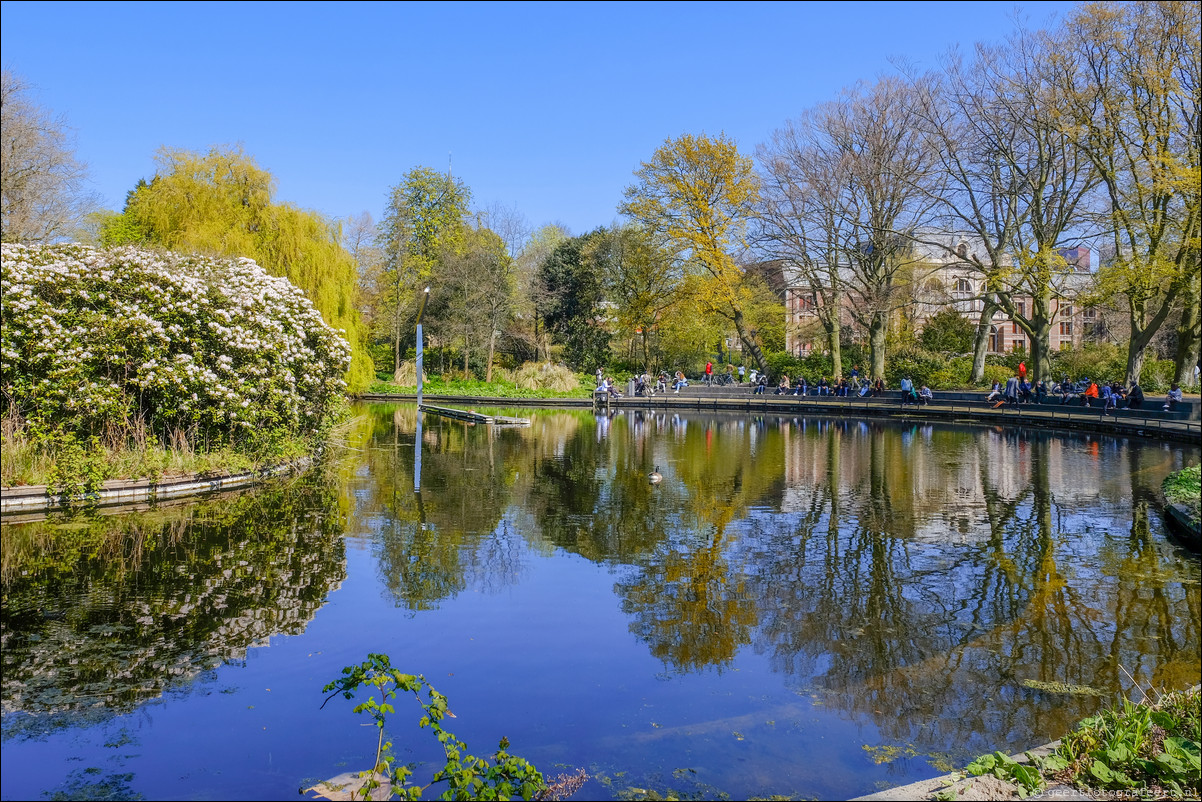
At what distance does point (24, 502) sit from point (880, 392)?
1371 inches

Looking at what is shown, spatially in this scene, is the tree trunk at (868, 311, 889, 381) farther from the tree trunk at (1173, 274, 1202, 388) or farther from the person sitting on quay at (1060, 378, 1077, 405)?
the tree trunk at (1173, 274, 1202, 388)

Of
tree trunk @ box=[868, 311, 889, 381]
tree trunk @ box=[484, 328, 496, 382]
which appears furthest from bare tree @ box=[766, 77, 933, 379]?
tree trunk @ box=[484, 328, 496, 382]

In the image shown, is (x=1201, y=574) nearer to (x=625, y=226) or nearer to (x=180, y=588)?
(x=180, y=588)

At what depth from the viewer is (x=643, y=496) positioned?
15.3 m

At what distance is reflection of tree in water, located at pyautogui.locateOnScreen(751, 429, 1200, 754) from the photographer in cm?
632

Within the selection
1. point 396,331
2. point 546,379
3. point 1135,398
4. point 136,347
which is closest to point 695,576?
point 136,347

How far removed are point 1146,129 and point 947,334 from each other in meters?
21.0

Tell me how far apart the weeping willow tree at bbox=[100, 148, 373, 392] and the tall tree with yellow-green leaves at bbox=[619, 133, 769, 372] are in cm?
1697

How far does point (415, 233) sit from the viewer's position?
5544 cm

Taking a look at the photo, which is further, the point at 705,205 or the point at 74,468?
the point at 705,205

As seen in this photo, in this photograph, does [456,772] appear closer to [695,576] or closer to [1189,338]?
[695,576]

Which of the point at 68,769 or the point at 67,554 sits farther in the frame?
the point at 67,554

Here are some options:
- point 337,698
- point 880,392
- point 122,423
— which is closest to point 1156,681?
point 337,698

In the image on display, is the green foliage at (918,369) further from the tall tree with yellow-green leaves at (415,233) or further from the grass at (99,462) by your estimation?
the grass at (99,462)
